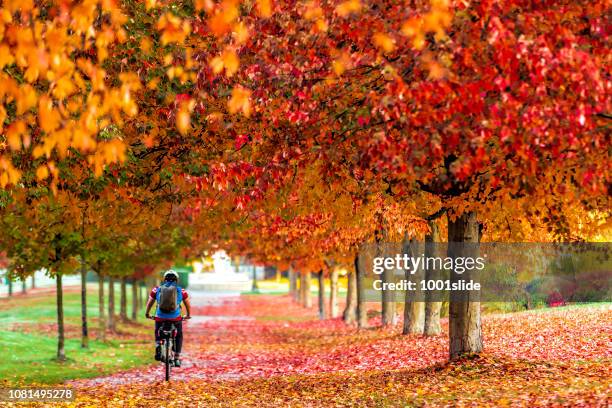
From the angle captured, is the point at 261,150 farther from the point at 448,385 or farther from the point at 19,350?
the point at 19,350

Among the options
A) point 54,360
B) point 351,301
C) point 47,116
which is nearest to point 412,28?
point 47,116

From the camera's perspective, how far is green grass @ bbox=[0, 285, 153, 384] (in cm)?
2583

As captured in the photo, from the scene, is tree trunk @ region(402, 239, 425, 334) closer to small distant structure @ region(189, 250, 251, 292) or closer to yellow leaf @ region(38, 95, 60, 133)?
yellow leaf @ region(38, 95, 60, 133)

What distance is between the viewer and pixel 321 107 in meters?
13.9

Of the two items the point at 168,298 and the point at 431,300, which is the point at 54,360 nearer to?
the point at 168,298

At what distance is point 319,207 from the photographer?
67.3ft

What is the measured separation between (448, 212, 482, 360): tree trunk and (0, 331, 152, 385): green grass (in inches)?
399

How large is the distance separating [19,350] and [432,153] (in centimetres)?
2411

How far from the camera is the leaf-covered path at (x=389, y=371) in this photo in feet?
51.8

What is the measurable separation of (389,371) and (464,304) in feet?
8.36

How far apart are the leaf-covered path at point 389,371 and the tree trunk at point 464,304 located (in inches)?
20.9

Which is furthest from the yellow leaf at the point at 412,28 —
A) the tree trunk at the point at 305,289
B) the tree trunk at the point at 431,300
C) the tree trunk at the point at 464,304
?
the tree trunk at the point at 305,289

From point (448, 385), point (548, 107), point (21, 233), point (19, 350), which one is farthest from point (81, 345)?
point (548, 107)

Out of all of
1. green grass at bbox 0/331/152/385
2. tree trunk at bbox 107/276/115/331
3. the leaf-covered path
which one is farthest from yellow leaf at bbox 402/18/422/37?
tree trunk at bbox 107/276/115/331
